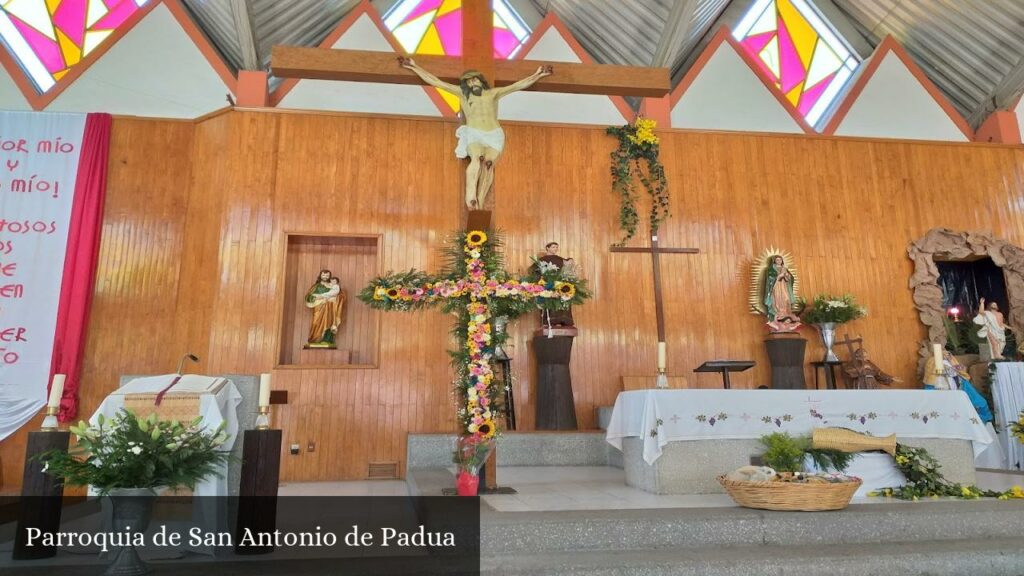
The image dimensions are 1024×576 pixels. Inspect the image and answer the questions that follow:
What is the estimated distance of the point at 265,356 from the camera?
6898 mm

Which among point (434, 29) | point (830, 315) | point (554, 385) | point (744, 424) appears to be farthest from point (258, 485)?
point (434, 29)

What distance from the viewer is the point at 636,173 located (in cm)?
809

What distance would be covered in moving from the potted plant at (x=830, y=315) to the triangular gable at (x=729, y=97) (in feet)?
8.33

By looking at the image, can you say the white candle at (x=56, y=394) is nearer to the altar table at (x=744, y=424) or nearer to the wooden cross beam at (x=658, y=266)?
the altar table at (x=744, y=424)

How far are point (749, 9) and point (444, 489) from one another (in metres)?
8.43

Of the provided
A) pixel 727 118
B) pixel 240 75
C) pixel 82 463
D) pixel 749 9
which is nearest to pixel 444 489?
pixel 82 463

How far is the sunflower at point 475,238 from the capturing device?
14.0 ft

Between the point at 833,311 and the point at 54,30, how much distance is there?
970 centimetres

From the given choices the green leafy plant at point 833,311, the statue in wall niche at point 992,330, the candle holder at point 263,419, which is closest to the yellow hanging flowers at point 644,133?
the green leafy plant at point 833,311

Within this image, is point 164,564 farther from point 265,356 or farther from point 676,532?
point 265,356

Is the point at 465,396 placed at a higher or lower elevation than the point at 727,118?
lower

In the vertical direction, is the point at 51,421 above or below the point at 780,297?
below

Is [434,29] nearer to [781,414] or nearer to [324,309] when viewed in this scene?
[324,309]

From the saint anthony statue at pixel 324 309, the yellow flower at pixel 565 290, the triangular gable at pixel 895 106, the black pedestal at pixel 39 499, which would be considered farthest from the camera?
the triangular gable at pixel 895 106
